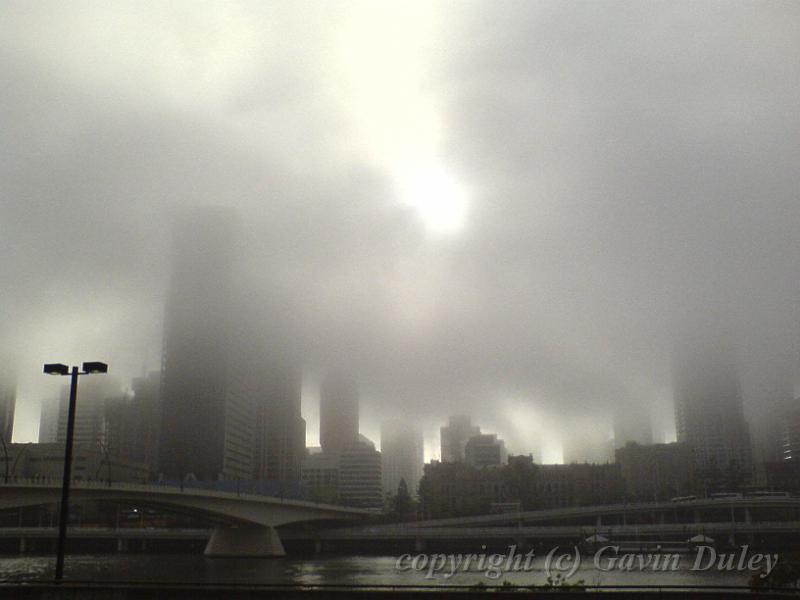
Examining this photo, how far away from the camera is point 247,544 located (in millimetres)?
136000

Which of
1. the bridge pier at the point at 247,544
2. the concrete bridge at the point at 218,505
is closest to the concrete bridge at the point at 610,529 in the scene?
the concrete bridge at the point at 218,505

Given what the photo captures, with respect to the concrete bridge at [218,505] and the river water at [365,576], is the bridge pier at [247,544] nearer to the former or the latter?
the concrete bridge at [218,505]

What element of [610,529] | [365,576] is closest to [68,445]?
[365,576]

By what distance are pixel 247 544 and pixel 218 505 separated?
23.1m

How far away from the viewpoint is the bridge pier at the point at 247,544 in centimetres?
13362

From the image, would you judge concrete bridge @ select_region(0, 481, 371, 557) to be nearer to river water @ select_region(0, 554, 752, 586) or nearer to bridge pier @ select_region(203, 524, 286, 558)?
bridge pier @ select_region(203, 524, 286, 558)

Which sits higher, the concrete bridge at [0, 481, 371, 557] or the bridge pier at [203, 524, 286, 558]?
the concrete bridge at [0, 481, 371, 557]

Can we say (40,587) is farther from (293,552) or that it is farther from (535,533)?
(293,552)

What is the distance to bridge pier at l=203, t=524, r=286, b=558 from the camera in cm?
13362

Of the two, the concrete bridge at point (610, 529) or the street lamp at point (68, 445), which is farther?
the concrete bridge at point (610, 529)

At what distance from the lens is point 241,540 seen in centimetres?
13675

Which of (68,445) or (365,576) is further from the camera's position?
(365,576)

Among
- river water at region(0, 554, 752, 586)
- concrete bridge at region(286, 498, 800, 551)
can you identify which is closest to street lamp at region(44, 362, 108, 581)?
river water at region(0, 554, 752, 586)

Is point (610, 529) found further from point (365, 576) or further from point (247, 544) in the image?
point (365, 576)
